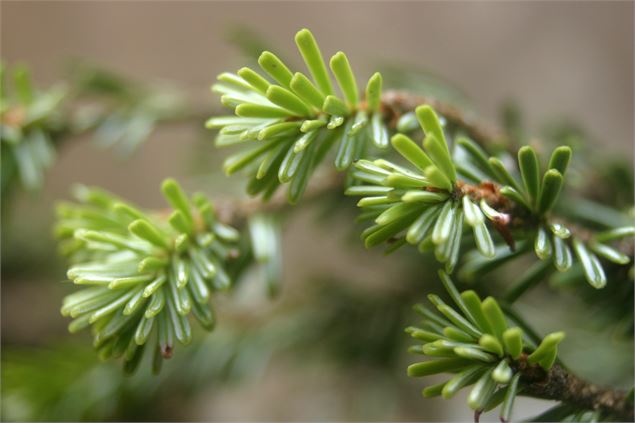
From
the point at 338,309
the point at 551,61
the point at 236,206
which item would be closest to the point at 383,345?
the point at 338,309

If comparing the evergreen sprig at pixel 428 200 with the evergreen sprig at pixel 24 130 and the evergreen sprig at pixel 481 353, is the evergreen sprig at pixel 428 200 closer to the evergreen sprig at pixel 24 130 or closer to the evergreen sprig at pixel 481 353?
the evergreen sprig at pixel 481 353

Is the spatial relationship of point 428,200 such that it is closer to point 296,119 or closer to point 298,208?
point 296,119

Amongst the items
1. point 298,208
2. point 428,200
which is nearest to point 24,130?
point 298,208

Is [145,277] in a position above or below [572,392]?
above

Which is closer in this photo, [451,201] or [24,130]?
[451,201]

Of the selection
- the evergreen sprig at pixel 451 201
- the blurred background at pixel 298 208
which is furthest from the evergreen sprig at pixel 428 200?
the blurred background at pixel 298 208

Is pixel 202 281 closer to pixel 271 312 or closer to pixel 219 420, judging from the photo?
pixel 271 312
